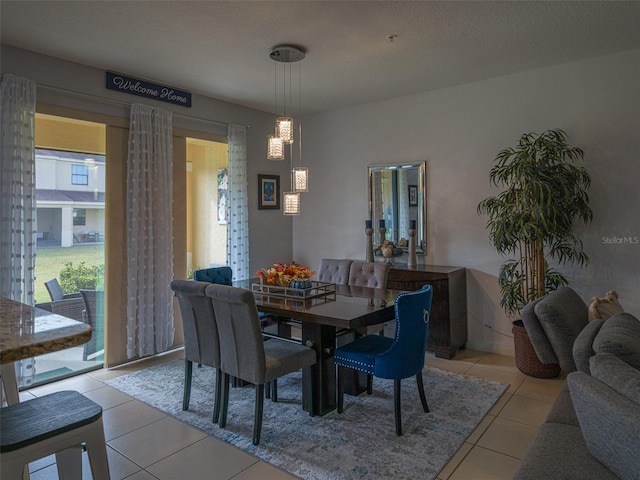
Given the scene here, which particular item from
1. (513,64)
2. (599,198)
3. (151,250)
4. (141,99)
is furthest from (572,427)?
(141,99)

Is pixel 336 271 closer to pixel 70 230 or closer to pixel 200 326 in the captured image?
pixel 200 326

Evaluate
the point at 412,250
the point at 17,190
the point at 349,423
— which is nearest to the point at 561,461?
the point at 349,423

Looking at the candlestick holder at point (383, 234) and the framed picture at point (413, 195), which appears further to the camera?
the candlestick holder at point (383, 234)

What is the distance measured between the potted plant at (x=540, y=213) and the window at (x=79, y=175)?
3.85 metres

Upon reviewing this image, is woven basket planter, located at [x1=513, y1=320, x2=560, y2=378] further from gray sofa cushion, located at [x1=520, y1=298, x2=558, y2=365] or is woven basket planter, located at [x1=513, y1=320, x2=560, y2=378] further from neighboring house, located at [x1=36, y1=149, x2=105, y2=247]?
neighboring house, located at [x1=36, y1=149, x2=105, y2=247]

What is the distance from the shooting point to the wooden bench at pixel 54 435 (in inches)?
47.2

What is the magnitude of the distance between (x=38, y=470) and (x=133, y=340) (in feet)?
5.71

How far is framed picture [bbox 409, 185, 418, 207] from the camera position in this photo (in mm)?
4738

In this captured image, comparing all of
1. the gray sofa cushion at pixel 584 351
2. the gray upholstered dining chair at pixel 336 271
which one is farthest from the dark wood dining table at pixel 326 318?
the gray sofa cushion at pixel 584 351

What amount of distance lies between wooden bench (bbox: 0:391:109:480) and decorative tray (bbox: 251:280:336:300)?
1788mm

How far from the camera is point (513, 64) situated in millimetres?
3826

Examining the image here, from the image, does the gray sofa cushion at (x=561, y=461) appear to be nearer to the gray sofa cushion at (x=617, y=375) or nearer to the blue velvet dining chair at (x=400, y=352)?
the gray sofa cushion at (x=617, y=375)

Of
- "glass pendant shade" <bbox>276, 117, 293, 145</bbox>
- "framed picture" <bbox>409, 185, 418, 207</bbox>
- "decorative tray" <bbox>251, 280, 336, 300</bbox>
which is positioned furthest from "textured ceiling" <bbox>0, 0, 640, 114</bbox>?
"decorative tray" <bbox>251, 280, 336, 300</bbox>

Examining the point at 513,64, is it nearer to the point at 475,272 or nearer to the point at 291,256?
the point at 475,272
